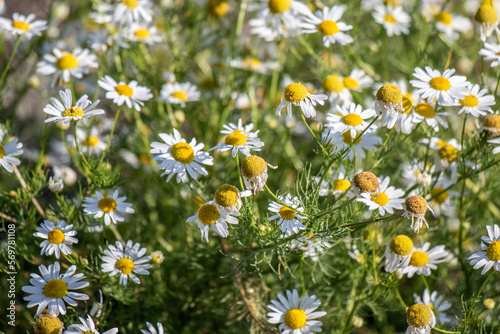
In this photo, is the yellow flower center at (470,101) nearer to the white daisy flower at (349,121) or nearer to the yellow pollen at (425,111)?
the yellow pollen at (425,111)

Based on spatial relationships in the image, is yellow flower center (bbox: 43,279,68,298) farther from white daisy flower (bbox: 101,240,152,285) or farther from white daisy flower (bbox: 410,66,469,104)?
white daisy flower (bbox: 410,66,469,104)

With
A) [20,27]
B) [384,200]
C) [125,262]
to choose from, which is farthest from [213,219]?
[20,27]

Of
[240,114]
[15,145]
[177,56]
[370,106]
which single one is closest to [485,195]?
Answer: [370,106]

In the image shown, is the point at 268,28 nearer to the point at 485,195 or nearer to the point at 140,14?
the point at 140,14

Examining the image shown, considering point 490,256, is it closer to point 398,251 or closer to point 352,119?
point 398,251

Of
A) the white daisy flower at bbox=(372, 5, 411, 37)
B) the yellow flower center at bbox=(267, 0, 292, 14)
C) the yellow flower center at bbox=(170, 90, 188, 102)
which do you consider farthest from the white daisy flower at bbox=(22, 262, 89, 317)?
the white daisy flower at bbox=(372, 5, 411, 37)

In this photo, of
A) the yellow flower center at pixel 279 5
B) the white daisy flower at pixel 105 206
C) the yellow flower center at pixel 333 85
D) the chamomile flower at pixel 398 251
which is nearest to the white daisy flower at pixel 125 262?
the white daisy flower at pixel 105 206

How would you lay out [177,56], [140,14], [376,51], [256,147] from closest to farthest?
[256,147] → [140,14] → [177,56] → [376,51]
